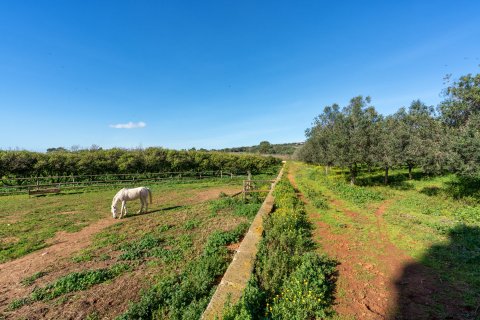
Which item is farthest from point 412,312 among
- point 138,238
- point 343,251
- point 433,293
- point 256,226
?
point 138,238

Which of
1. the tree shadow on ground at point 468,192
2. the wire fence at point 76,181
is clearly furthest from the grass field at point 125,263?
the tree shadow on ground at point 468,192

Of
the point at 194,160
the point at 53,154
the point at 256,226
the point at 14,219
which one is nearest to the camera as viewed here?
the point at 256,226

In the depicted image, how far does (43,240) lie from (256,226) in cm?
948

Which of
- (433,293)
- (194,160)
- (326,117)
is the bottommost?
(433,293)

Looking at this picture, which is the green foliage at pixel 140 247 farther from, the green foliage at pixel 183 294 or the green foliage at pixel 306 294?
the green foliage at pixel 306 294

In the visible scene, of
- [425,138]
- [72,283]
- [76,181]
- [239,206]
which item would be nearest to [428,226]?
[425,138]

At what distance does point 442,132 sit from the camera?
11.9 metres

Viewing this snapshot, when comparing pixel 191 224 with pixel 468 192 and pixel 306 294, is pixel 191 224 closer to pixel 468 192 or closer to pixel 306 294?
pixel 306 294

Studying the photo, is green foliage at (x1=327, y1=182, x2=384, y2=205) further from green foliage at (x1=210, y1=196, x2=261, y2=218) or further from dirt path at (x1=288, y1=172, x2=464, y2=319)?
green foliage at (x1=210, y1=196, x2=261, y2=218)

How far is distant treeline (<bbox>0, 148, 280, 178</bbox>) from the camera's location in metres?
23.6

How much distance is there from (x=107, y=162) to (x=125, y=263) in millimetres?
25920

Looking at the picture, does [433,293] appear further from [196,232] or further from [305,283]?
[196,232]

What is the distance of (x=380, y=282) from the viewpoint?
504 centimetres

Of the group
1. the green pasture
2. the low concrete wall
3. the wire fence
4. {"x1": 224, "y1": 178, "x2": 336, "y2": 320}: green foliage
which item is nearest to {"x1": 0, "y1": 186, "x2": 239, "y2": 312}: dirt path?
the green pasture
